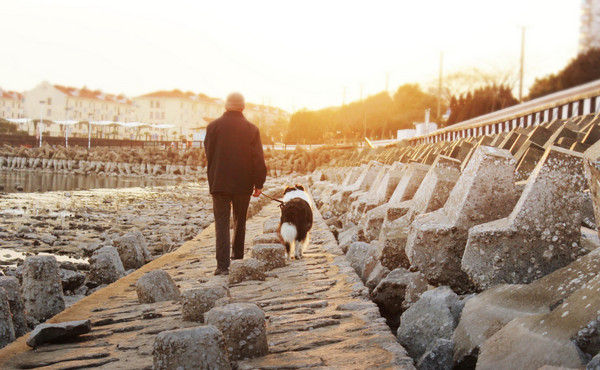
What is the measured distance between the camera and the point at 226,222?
7.26m

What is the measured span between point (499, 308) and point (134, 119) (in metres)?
142

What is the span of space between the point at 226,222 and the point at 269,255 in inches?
26.1

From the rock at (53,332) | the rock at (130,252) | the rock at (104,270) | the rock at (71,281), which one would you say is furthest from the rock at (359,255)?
the rock at (130,252)

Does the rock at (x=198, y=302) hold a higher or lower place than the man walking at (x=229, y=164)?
lower

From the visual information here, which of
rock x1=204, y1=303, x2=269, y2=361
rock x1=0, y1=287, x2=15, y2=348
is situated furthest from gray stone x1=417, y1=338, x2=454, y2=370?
rock x1=0, y1=287, x2=15, y2=348

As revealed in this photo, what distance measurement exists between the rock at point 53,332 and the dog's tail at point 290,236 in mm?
3891

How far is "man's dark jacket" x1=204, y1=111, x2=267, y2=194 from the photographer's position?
7.15m

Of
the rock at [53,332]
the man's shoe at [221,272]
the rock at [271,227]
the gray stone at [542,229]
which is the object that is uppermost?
the gray stone at [542,229]

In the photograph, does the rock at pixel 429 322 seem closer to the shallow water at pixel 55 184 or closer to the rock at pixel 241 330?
the rock at pixel 241 330

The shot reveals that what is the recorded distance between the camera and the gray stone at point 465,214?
4.32m

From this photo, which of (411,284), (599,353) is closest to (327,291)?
(411,284)

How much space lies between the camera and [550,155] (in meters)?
3.74

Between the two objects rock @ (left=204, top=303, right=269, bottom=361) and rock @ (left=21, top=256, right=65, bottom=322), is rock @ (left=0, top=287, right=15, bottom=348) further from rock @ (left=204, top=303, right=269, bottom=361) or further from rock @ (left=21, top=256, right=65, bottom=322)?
rock @ (left=204, top=303, right=269, bottom=361)

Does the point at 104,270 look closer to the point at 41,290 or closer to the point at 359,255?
the point at 41,290
